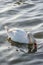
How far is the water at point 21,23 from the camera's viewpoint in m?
5.19

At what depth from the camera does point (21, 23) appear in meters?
7.38

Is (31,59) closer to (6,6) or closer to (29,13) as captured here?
(29,13)

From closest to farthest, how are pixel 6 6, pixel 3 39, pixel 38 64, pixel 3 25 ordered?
pixel 38 64 → pixel 3 39 → pixel 3 25 → pixel 6 6

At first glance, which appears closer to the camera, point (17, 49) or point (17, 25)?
point (17, 49)

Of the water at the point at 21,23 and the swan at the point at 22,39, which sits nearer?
the water at the point at 21,23

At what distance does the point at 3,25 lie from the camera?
23.7ft

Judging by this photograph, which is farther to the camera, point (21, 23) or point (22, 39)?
point (21, 23)

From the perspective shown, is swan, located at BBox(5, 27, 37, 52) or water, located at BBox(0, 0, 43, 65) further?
swan, located at BBox(5, 27, 37, 52)

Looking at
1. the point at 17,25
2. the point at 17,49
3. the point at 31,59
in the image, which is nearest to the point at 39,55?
the point at 31,59

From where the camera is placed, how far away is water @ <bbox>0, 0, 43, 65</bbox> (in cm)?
519

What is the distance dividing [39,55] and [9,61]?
2.34 ft

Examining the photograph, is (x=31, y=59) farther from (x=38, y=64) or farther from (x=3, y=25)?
(x=3, y=25)

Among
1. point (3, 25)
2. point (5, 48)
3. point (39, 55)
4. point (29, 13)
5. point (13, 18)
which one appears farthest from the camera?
point (29, 13)

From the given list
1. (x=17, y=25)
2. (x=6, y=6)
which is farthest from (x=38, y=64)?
(x=6, y=6)
